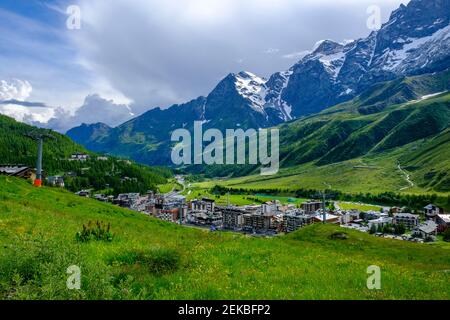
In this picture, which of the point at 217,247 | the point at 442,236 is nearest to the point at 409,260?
the point at 217,247

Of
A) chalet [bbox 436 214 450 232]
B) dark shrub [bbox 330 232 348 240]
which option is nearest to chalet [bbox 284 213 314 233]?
chalet [bbox 436 214 450 232]

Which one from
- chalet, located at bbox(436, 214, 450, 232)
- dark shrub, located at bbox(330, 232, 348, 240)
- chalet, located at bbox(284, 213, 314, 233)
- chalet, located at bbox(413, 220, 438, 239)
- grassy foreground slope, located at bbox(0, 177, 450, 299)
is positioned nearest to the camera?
grassy foreground slope, located at bbox(0, 177, 450, 299)

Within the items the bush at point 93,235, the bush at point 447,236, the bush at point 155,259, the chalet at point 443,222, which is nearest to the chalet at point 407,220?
the chalet at point 443,222

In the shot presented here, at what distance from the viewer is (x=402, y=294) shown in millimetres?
14867

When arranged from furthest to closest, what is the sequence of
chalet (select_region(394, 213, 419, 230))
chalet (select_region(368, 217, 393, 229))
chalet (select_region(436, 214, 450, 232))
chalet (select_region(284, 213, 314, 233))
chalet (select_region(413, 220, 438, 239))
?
chalet (select_region(284, 213, 314, 233)), chalet (select_region(394, 213, 419, 230)), chalet (select_region(368, 217, 393, 229)), chalet (select_region(436, 214, 450, 232)), chalet (select_region(413, 220, 438, 239))

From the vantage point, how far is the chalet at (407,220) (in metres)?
187

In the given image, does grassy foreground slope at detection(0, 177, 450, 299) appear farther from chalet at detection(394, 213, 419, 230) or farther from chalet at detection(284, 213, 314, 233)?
chalet at detection(394, 213, 419, 230)

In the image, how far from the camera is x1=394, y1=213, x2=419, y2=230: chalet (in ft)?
612

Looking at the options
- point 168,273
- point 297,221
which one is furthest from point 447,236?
point 168,273
